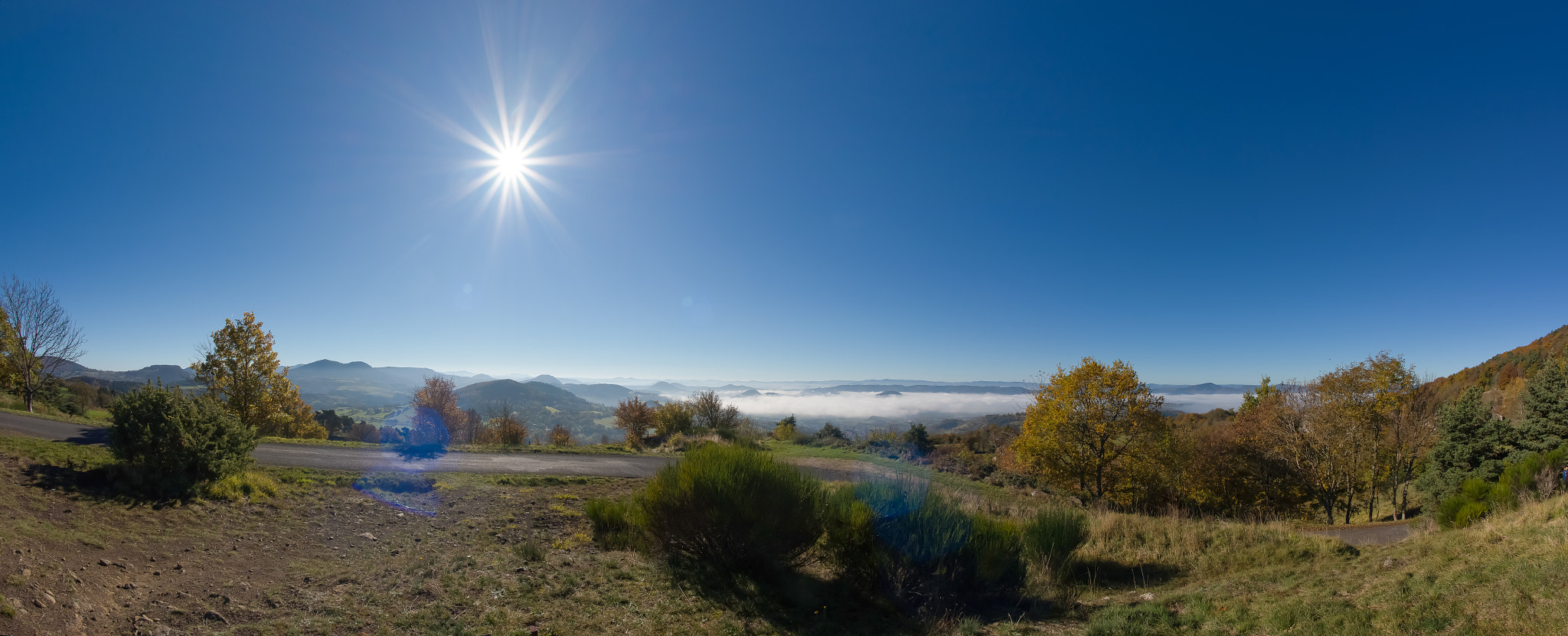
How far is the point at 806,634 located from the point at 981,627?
272 cm

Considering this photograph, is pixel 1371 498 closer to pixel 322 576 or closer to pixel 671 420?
pixel 671 420

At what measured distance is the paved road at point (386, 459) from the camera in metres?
13.2

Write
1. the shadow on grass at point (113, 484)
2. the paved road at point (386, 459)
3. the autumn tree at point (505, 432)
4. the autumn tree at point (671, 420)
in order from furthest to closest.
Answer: the autumn tree at point (671, 420) < the autumn tree at point (505, 432) < the paved road at point (386, 459) < the shadow on grass at point (113, 484)

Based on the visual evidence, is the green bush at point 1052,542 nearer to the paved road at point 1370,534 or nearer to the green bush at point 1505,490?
the paved road at point 1370,534

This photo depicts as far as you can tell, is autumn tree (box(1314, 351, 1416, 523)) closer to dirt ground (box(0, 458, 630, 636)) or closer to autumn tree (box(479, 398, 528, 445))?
dirt ground (box(0, 458, 630, 636))

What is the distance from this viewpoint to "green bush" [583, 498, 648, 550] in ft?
29.3

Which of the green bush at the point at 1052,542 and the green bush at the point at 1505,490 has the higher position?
the green bush at the point at 1505,490

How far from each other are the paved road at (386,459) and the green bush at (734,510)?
3.94m

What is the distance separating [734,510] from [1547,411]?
2865 cm

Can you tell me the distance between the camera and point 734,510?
7398 mm

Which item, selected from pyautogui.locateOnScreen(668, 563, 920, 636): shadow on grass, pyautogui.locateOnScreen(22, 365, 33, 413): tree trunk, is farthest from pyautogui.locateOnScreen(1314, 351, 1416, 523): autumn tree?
pyautogui.locateOnScreen(22, 365, 33, 413): tree trunk

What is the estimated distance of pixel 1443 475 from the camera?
61.4 feet

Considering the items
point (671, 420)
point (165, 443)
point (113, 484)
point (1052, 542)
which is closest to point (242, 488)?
point (165, 443)

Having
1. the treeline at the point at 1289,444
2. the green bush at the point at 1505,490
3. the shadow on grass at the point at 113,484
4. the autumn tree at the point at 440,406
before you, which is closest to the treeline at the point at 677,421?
the autumn tree at the point at 440,406
